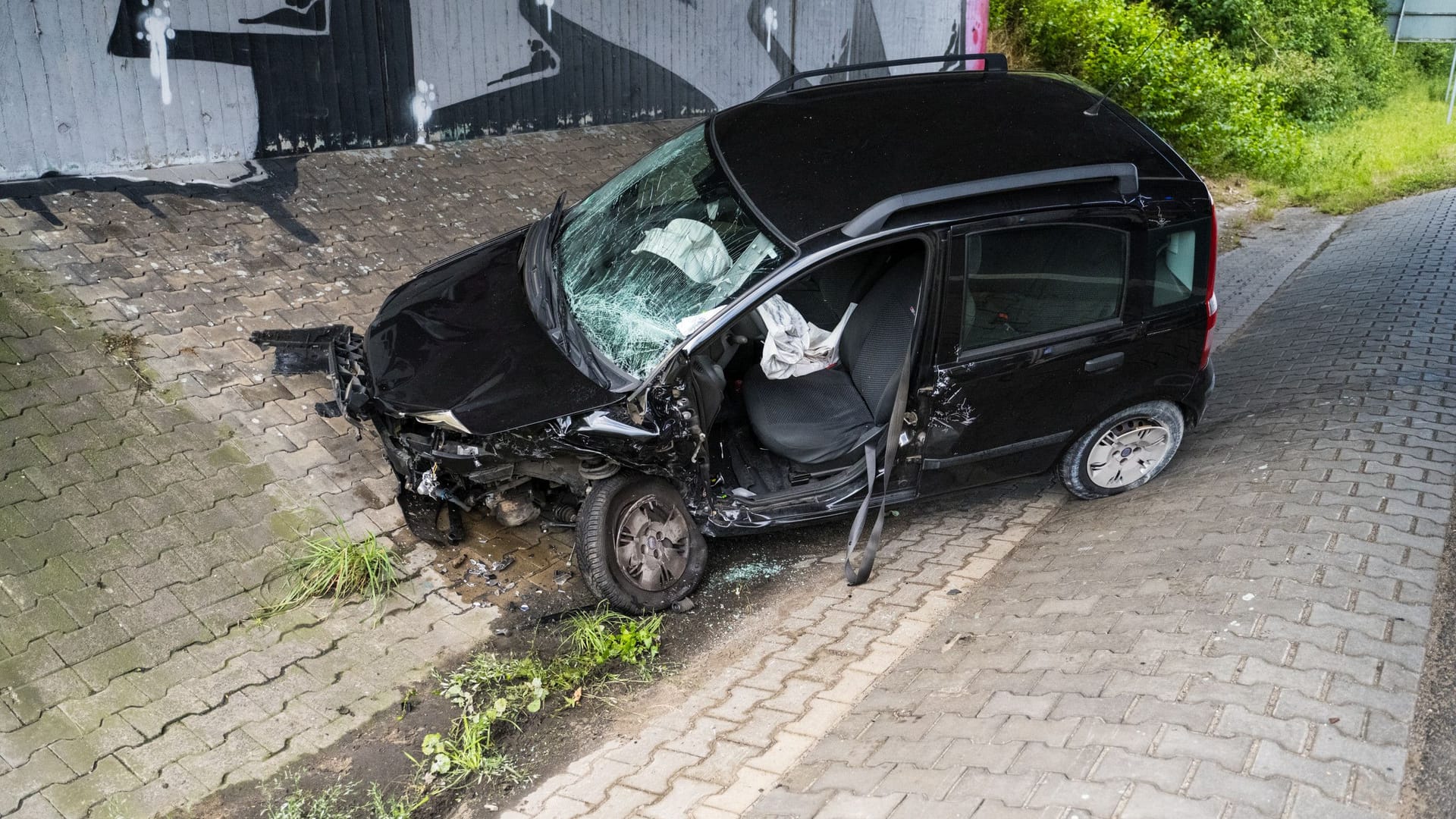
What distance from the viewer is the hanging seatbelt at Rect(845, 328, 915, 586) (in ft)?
14.9

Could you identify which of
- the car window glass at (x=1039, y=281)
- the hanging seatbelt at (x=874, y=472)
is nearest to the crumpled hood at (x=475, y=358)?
the hanging seatbelt at (x=874, y=472)

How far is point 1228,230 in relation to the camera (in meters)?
11.2

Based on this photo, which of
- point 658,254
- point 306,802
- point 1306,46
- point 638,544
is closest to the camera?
point 306,802

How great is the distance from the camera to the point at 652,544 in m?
4.51

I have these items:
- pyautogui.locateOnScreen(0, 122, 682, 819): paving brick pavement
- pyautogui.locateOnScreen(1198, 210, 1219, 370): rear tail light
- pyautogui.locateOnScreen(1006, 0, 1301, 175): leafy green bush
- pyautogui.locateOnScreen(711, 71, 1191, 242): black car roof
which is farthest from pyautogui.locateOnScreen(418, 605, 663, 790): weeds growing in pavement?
pyautogui.locateOnScreen(1006, 0, 1301, 175): leafy green bush

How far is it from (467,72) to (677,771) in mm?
7009

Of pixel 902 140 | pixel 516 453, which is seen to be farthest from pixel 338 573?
pixel 902 140

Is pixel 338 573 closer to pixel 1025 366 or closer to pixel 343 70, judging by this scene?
pixel 1025 366

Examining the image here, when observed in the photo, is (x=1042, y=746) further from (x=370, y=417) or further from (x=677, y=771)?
(x=370, y=417)

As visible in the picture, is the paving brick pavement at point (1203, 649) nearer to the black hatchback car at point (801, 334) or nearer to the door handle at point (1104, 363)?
the black hatchback car at point (801, 334)

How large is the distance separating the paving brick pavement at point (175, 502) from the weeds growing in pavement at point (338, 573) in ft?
0.31

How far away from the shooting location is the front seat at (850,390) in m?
4.83

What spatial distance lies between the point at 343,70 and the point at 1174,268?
20.8 ft

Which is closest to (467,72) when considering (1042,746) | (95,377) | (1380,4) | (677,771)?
(95,377)
